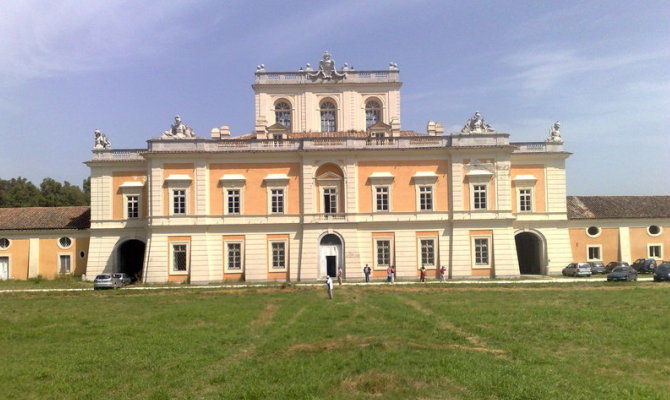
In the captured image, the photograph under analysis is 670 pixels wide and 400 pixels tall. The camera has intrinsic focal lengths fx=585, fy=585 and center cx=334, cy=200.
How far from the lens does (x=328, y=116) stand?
49.2 meters

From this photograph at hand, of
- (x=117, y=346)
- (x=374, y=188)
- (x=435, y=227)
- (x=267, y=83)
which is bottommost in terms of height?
(x=117, y=346)

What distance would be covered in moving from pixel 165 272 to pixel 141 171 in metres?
A: 8.11

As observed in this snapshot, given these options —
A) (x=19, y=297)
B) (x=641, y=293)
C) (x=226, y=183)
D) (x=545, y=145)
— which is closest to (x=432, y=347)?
(x=641, y=293)

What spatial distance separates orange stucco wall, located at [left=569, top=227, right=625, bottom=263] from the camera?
4569 centimetres

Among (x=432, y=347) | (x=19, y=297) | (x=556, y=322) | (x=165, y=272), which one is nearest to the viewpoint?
(x=432, y=347)

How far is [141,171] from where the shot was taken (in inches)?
1722

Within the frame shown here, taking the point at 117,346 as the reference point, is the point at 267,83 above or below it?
above

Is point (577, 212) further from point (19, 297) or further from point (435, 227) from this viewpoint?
point (19, 297)

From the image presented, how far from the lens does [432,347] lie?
1437cm

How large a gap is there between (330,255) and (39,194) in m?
51.7

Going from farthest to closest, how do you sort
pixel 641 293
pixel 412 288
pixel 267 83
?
pixel 267 83
pixel 412 288
pixel 641 293

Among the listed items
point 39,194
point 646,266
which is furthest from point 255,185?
point 39,194

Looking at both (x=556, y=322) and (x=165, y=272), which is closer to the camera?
(x=556, y=322)

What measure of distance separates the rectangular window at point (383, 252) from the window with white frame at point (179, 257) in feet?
44.9
